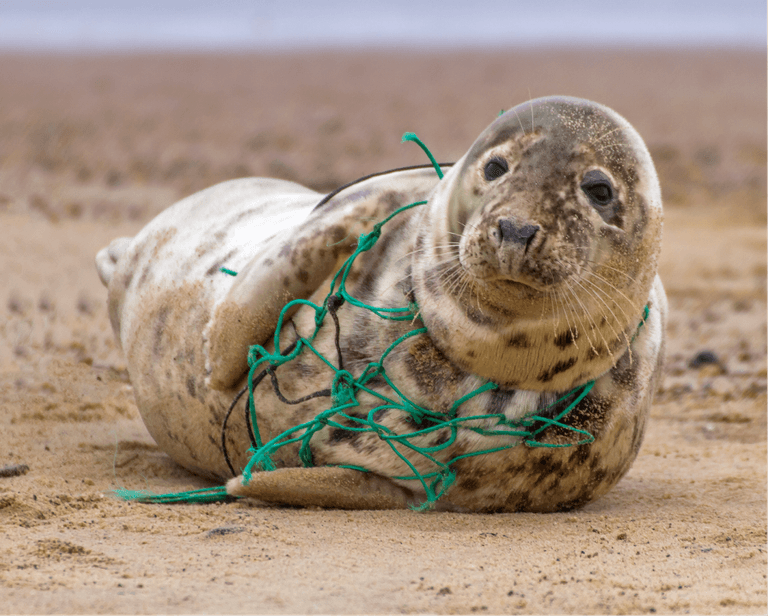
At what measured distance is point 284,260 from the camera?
2.91 m

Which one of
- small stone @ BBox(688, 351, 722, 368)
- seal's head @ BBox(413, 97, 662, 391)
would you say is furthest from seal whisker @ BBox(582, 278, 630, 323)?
small stone @ BBox(688, 351, 722, 368)

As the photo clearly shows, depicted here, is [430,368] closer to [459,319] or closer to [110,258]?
[459,319]

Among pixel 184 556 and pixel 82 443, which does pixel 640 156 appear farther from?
pixel 82 443

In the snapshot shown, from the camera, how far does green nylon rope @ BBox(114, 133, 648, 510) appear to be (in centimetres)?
266

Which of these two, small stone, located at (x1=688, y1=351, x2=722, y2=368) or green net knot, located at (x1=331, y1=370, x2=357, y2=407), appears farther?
small stone, located at (x1=688, y1=351, x2=722, y2=368)

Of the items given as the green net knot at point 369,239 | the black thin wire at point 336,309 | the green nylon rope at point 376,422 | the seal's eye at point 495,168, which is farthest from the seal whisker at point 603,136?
the black thin wire at point 336,309

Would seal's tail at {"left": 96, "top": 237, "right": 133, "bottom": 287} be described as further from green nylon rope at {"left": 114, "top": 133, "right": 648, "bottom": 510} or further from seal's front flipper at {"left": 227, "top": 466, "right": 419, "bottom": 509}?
seal's front flipper at {"left": 227, "top": 466, "right": 419, "bottom": 509}

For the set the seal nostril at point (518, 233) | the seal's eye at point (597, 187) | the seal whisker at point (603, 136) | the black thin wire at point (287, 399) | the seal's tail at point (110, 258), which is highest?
the seal whisker at point (603, 136)

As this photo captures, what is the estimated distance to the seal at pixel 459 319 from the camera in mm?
2348

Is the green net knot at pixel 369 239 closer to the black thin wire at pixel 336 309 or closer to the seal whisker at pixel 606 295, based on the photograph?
the black thin wire at pixel 336 309

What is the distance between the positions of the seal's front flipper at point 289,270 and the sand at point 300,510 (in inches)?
18.8

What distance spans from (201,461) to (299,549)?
90 centimetres

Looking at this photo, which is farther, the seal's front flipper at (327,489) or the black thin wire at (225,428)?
the black thin wire at (225,428)

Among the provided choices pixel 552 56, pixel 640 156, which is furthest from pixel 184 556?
pixel 552 56
